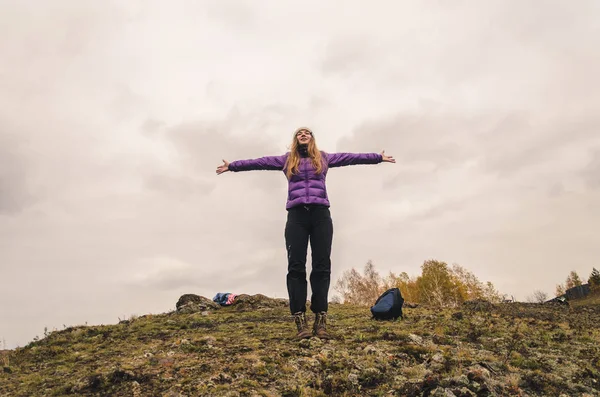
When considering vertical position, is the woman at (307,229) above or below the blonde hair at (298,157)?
below

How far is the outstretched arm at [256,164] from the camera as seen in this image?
7188 millimetres

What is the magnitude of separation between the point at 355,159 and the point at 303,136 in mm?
1141

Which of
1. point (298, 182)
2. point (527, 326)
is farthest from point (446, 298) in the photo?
point (298, 182)

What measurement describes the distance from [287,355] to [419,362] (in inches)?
66.2

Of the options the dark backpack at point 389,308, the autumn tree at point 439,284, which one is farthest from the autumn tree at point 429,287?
the dark backpack at point 389,308

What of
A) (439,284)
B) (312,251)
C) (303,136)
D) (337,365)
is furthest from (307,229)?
(439,284)

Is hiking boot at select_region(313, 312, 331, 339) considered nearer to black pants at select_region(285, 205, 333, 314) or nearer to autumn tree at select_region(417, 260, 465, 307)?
black pants at select_region(285, 205, 333, 314)

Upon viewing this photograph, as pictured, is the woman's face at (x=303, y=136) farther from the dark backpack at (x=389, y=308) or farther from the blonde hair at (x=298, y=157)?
the dark backpack at (x=389, y=308)

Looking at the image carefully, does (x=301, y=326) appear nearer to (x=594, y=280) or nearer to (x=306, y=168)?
(x=306, y=168)

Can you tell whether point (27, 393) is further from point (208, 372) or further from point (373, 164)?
point (373, 164)

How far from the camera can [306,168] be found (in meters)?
6.77

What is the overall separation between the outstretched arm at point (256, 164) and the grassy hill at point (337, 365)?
2945 mm

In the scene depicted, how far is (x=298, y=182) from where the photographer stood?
6.77 m

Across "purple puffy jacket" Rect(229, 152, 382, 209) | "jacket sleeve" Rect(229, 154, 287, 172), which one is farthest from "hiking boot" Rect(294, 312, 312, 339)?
"jacket sleeve" Rect(229, 154, 287, 172)
